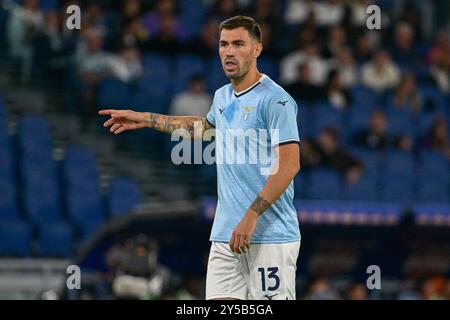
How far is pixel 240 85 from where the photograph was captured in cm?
629

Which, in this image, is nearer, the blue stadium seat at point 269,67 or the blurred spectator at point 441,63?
the blue stadium seat at point 269,67

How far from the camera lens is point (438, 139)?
1473cm

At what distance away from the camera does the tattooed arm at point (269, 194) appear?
585 cm

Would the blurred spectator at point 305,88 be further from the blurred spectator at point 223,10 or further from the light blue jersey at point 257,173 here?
the light blue jersey at point 257,173

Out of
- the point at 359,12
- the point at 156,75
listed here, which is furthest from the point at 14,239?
the point at 359,12

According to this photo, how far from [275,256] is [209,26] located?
913 centimetres

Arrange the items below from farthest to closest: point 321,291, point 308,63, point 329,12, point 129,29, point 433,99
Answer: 1. point 329,12
2. point 433,99
3. point 308,63
4. point 129,29
5. point 321,291

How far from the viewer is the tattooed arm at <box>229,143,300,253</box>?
19.2 ft

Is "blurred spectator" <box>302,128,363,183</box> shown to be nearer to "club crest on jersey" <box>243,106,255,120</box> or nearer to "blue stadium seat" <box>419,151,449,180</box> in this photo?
"blue stadium seat" <box>419,151,449,180</box>

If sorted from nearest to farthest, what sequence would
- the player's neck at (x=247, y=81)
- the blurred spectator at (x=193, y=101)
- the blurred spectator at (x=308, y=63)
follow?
the player's neck at (x=247, y=81) → the blurred spectator at (x=193, y=101) → the blurred spectator at (x=308, y=63)

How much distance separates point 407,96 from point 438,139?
0.84m

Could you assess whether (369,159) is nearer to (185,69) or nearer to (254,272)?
(185,69)

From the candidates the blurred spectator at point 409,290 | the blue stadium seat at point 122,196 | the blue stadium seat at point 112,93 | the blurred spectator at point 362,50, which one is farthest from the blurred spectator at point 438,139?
the blue stadium seat at point 122,196
